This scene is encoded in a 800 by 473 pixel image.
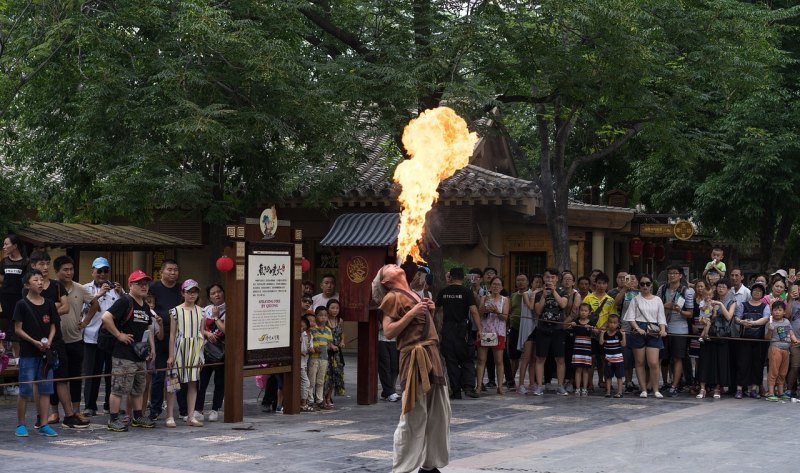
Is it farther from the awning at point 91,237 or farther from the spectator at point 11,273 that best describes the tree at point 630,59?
the spectator at point 11,273

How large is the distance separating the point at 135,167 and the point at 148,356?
4313 mm

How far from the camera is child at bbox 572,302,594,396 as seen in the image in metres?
16.3

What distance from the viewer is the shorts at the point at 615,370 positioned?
1622 cm

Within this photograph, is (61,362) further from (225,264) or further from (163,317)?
(225,264)

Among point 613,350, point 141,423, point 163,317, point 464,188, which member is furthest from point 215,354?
point 464,188

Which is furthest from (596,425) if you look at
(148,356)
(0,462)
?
(0,462)

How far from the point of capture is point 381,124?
651 inches

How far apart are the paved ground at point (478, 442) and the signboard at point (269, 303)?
0.84 meters

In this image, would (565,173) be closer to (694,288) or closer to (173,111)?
(694,288)

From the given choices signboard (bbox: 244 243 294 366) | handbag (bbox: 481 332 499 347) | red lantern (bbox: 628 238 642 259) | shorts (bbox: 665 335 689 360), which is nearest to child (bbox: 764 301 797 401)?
shorts (bbox: 665 335 689 360)

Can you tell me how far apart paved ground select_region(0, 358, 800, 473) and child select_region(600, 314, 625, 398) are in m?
1.08

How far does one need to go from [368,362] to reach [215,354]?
241 centimetres

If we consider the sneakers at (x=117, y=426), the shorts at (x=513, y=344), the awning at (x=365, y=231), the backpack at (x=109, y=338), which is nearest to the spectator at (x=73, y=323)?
the backpack at (x=109, y=338)

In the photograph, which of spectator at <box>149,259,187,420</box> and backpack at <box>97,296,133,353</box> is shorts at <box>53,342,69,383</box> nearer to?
backpack at <box>97,296,133,353</box>
